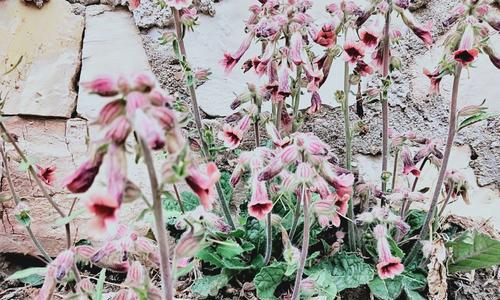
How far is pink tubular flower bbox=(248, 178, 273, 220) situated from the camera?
1748mm

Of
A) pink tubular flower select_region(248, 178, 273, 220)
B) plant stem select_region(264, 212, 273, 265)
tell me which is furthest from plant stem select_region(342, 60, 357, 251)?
pink tubular flower select_region(248, 178, 273, 220)

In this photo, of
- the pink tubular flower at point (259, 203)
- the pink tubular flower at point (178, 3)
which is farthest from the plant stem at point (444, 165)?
the pink tubular flower at point (178, 3)

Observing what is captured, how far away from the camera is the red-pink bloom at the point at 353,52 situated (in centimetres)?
186

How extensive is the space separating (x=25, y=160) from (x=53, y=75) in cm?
76

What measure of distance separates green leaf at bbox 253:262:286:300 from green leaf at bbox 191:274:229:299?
0.49ft

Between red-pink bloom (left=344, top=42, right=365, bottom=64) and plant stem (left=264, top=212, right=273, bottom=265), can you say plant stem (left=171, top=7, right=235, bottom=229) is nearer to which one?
plant stem (left=264, top=212, right=273, bottom=265)

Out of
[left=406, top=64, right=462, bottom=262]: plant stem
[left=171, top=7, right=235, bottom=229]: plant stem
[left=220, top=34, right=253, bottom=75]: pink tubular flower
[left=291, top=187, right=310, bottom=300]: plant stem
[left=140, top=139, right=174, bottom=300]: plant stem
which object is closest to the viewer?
[left=140, top=139, right=174, bottom=300]: plant stem

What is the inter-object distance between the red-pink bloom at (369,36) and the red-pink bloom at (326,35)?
0.28ft

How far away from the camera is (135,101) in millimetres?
979

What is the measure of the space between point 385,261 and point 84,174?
110 centimetres

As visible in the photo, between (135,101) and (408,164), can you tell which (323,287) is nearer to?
(408,164)

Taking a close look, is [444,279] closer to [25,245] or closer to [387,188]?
[387,188]

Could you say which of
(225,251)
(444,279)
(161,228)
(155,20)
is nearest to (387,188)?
(444,279)

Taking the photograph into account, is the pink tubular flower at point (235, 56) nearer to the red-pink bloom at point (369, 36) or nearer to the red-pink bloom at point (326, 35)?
the red-pink bloom at point (326, 35)
